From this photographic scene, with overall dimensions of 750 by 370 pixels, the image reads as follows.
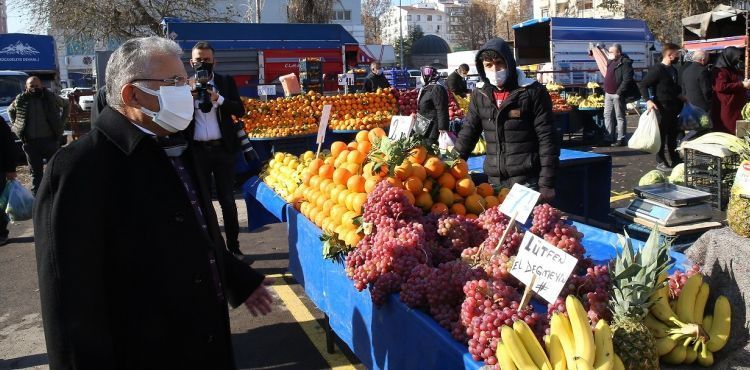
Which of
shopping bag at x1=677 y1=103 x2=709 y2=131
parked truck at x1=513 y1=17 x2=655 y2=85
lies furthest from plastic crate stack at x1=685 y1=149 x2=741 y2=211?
parked truck at x1=513 y1=17 x2=655 y2=85

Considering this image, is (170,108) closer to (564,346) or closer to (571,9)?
(564,346)

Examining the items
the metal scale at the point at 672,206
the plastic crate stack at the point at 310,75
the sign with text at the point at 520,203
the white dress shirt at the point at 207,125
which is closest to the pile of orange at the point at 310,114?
the plastic crate stack at the point at 310,75

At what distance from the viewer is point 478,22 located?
8206 centimetres

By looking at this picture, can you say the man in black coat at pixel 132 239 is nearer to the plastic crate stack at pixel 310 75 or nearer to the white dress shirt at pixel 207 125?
the white dress shirt at pixel 207 125

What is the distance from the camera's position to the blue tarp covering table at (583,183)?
6.27 metres

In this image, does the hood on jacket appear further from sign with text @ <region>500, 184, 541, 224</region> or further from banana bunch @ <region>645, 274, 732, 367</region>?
banana bunch @ <region>645, 274, 732, 367</region>

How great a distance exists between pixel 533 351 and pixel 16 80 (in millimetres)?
16830

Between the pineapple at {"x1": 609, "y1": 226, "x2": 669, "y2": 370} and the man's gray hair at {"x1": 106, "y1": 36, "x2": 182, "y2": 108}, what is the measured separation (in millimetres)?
1735

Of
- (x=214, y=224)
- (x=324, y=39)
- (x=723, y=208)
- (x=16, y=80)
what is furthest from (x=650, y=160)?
(x=16, y=80)

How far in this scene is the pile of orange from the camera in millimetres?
10617

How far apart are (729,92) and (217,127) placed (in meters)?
6.82

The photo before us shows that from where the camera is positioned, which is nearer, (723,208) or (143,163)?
(143,163)

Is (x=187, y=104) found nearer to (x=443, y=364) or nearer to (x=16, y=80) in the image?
(x=443, y=364)

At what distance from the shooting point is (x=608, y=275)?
2258mm
